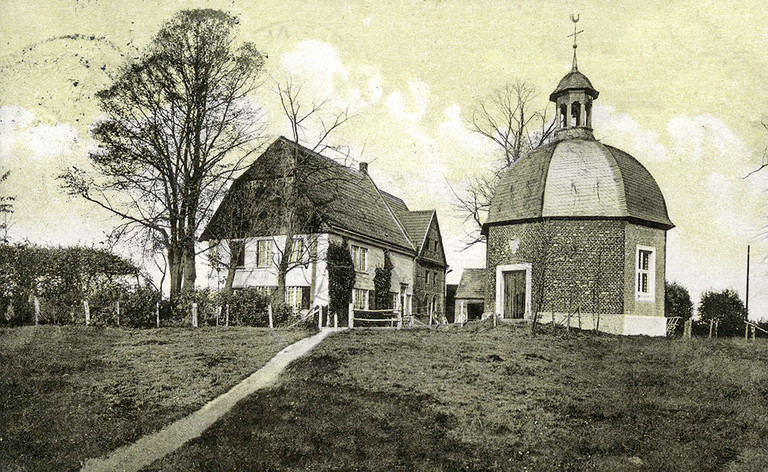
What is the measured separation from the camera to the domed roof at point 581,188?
79.7 feet

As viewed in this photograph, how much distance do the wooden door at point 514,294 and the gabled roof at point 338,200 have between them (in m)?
8.64

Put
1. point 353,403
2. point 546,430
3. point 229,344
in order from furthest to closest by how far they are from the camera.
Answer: point 229,344 < point 353,403 < point 546,430

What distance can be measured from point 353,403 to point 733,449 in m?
6.94

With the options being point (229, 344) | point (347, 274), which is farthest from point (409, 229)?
point (229, 344)

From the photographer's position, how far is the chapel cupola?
87.4 feet

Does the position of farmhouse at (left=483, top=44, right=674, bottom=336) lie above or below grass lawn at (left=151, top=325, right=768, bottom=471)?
above

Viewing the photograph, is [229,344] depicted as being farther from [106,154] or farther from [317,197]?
[317,197]

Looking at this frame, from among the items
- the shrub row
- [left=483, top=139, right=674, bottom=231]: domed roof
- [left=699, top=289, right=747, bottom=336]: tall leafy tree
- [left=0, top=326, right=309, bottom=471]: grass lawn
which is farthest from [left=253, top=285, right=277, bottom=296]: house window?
[left=699, top=289, right=747, bottom=336]: tall leafy tree

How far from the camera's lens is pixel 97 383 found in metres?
13.4

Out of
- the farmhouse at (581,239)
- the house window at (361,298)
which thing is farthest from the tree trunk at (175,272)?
the farmhouse at (581,239)

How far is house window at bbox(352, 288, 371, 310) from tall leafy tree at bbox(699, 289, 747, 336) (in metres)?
16.2

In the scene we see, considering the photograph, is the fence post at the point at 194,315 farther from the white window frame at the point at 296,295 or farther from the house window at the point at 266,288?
the white window frame at the point at 296,295

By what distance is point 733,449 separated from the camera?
10.9 meters

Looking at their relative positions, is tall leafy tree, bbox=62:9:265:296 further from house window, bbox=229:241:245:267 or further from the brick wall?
the brick wall
